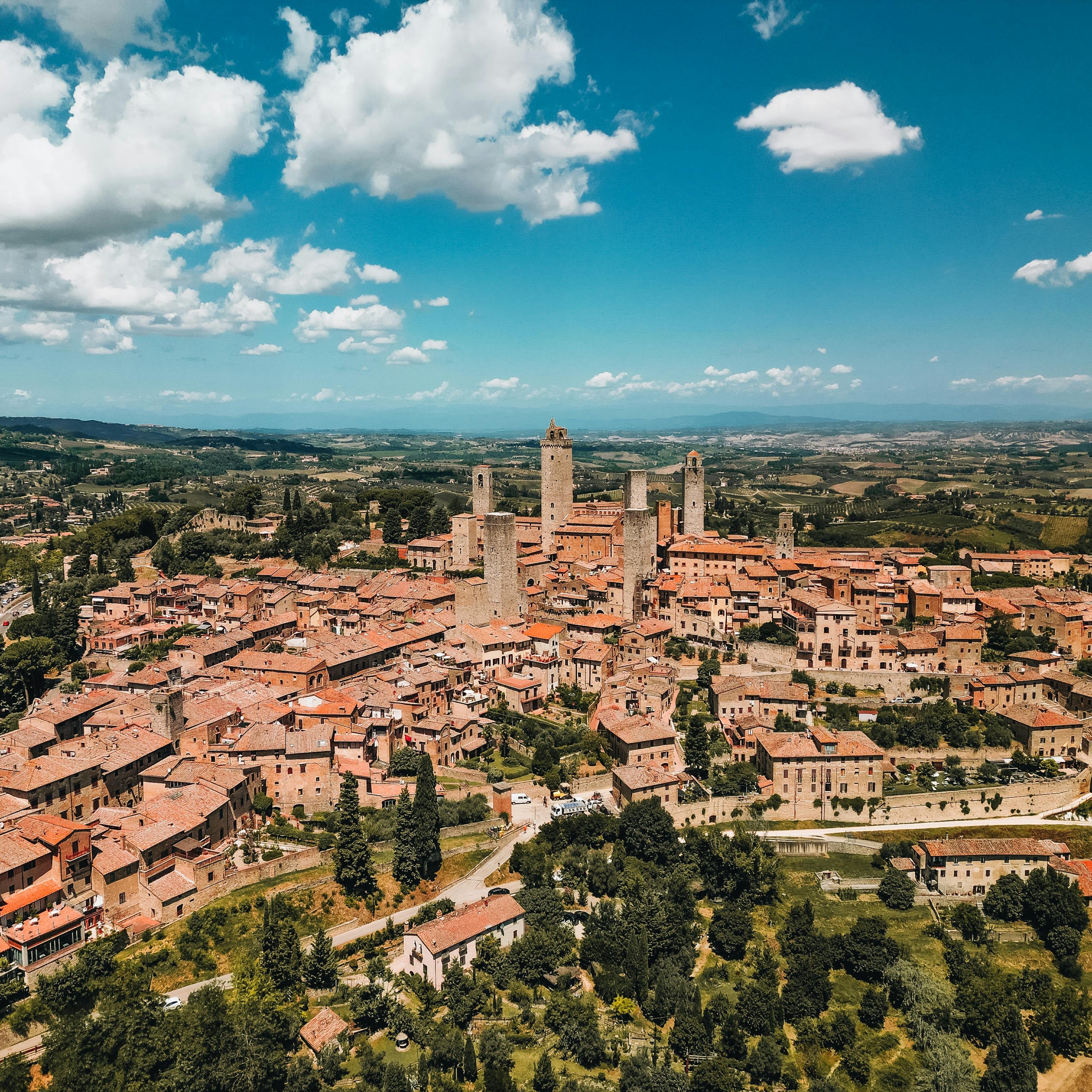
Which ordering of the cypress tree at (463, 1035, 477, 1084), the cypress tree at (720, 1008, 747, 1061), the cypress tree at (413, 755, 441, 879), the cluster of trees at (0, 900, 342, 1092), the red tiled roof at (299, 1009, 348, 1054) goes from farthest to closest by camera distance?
1. the cypress tree at (413, 755, 441, 879)
2. the cypress tree at (720, 1008, 747, 1061)
3. the red tiled roof at (299, 1009, 348, 1054)
4. the cypress tree at (463, 1035, 477, 1084)
5. the cluster of trees at (0, 900, 342, 1092)

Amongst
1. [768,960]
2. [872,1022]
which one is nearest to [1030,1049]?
[872,1022]

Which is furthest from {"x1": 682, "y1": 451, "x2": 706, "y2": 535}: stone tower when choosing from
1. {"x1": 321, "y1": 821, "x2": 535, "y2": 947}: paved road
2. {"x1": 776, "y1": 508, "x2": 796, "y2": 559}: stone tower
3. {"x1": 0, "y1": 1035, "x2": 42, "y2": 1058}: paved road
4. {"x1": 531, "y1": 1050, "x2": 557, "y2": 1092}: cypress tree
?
{"x1": 0, "y1": 1035, "x2": 42, "y2": 1058}: paved road

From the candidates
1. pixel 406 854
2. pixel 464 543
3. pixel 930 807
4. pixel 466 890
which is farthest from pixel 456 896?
pixel 464 543

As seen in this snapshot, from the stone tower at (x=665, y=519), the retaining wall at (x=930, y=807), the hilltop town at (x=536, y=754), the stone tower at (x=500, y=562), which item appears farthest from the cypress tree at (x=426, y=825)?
the stone tower at (x=665, y=519)

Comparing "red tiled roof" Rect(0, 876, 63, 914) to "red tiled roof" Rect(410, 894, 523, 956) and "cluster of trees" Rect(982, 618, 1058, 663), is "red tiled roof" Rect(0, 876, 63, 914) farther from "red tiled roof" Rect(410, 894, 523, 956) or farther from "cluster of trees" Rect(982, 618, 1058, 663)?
"cluster of trees" Rect(982, 618, 1058, 663)

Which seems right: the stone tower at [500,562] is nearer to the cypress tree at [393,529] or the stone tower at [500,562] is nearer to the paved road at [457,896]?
the paved road at [457,896]

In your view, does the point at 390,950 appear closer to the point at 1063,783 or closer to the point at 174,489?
the point at 1063,783
